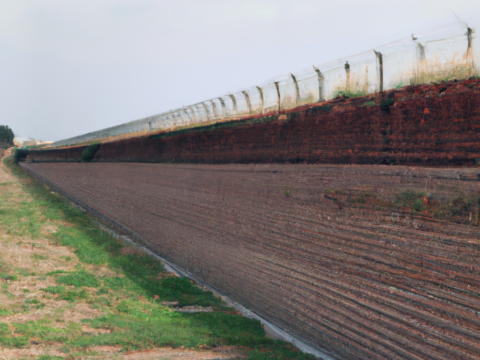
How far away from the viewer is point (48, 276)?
5488 millimetres

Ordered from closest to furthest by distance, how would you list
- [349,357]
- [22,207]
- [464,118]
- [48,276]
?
1. [464,118]
2. [349,357]
3. [48,276]
4. [22,207]

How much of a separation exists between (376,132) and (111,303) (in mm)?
4041

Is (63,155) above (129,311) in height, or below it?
above

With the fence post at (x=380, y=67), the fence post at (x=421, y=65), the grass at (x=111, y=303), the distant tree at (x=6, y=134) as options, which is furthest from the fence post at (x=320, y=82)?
the distant tree at (x=6, y=134)

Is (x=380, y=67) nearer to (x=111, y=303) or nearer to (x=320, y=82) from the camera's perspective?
(x=320, y=82)

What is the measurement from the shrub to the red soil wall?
9118 millimetres

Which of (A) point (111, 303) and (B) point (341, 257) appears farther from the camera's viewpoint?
(A) point (111, 303)

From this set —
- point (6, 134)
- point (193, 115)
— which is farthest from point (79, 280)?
point (6, 134)

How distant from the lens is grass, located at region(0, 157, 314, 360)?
3.72 m

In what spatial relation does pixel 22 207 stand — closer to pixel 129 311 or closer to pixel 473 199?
pixel 129 311

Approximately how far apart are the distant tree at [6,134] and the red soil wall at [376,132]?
4867 centimetres

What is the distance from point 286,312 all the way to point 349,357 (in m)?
0.93

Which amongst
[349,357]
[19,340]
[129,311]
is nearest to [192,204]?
[129,311]

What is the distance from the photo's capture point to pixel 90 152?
13.5 metres
